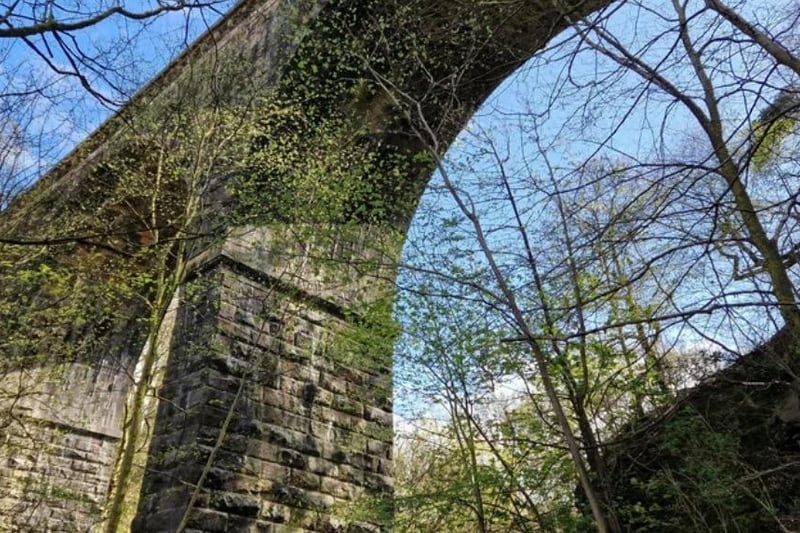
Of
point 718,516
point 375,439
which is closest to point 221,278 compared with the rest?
point 375,439

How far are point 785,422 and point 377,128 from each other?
4218 mm

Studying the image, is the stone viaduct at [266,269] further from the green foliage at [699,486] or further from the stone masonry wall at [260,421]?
the green foliage at [699,486]

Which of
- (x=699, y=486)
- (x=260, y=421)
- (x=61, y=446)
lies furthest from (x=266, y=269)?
(x=61, y=446)

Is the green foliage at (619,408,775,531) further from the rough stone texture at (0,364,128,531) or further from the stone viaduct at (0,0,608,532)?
the rough stone texture at (0,364,128,531)

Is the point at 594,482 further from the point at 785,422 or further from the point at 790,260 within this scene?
the point at 790,260

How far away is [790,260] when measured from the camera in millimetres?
3395

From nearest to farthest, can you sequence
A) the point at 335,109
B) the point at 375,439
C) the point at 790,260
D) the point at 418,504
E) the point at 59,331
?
the point at 790,260
the point at 418,504
the point at 375,439
the point at 335,109
the point at 59,331

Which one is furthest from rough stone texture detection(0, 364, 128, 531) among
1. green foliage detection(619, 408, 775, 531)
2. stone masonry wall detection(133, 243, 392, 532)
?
green foliage detection(619, 408, 775, 531)

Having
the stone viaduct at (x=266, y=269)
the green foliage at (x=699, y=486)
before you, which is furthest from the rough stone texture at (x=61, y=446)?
the green foliage at (x=699, y=486)

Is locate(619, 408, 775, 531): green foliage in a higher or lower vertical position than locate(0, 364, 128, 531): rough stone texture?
lower

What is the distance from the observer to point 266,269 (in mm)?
5062

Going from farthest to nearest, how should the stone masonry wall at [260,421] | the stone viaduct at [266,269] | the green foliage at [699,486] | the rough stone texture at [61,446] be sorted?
the rough stone texture at [61,446]
the stone viaduct at [266,269]
the stone masonry wall at [260,421]
the green foliage at [699,486]

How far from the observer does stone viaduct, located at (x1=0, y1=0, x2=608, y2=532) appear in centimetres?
418

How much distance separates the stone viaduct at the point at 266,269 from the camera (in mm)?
4184
